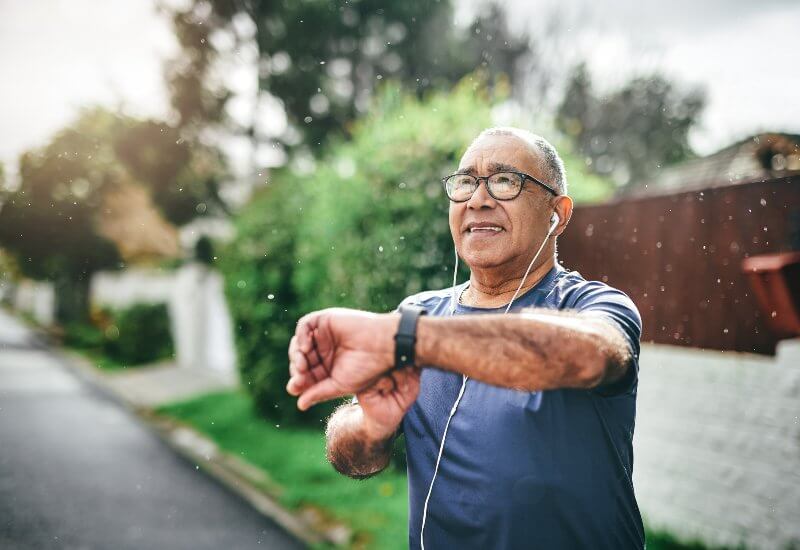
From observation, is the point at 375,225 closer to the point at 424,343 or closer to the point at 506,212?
the point at 506,212

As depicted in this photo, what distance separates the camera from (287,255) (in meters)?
8.73

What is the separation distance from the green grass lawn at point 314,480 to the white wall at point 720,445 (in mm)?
290

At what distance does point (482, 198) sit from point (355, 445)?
922mm

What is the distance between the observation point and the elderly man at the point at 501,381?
1.24m

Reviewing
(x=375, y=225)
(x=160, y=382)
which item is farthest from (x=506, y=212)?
(x=160, y=382)

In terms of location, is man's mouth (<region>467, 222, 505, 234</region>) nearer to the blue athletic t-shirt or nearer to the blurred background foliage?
the blue athletic t-shirt

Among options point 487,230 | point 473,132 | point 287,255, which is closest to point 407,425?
point 487,230

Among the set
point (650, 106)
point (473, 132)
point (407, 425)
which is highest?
point (650, 106)

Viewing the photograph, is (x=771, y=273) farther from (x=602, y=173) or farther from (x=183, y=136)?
(x=602, y=173)

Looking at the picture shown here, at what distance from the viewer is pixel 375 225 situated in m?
5.84

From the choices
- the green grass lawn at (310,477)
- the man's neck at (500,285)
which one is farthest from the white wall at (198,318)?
→ the man's neck at (500,285)

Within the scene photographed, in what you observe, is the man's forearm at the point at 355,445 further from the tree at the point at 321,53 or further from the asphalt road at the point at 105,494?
the tree at the point at 321,53

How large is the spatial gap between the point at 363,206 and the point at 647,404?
3.25 metres

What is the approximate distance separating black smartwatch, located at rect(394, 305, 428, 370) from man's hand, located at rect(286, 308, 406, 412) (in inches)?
0.4
